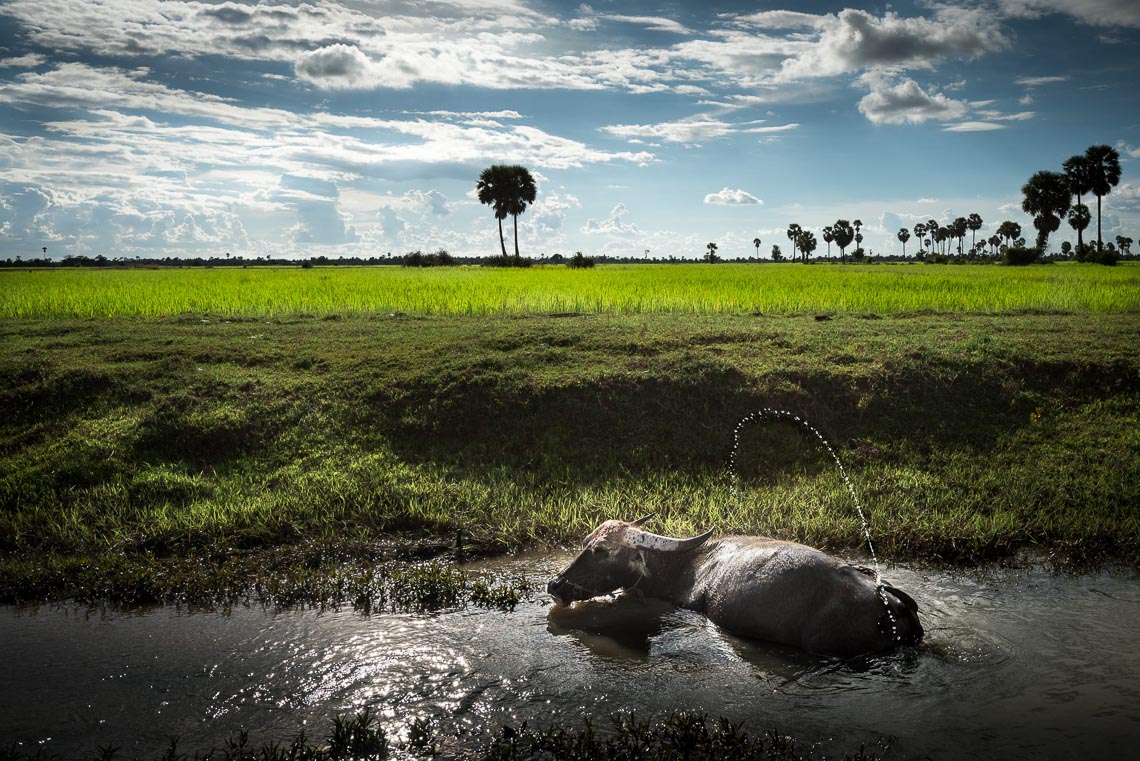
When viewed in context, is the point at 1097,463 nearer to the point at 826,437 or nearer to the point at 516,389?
the point at 826,437

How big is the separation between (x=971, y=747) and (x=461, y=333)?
33.5 ft

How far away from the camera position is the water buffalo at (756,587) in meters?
→ 4.46

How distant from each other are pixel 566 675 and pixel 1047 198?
78.8 meters

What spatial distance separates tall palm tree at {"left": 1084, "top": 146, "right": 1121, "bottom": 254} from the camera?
6272cm

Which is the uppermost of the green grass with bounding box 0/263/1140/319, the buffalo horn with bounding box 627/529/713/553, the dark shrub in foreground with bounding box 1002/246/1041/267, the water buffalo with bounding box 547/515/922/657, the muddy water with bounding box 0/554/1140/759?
the dark shrub in foreground with bounding box 1002/246/1041/267

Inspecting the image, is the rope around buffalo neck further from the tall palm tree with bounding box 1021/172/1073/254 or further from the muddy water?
the tall palm tree with bounding box 1021/172/1073/254

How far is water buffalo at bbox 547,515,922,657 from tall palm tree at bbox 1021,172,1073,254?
7448 centimetres

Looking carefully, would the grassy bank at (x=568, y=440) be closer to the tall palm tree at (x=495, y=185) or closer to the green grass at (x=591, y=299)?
the green grass at (x=591, y=299)

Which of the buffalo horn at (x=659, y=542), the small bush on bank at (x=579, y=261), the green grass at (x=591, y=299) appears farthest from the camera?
the small bush on bank at (x=579, y=261)

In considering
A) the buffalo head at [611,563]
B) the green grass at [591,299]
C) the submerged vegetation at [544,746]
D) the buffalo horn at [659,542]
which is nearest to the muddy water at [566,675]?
the submerged vegetation at [544,746]

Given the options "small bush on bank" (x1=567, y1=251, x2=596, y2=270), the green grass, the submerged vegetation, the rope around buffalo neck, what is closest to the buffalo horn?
the submerged vegetation

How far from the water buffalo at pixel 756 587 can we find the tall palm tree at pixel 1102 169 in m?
71.9

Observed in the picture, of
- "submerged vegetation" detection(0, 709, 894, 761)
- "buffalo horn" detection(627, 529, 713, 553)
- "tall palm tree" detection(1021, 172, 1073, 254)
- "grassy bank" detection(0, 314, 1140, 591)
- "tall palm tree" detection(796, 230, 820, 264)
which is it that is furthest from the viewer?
"tall palm tree" detection(796, 230, 820, 264)

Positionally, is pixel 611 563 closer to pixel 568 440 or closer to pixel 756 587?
pixel 756 587
